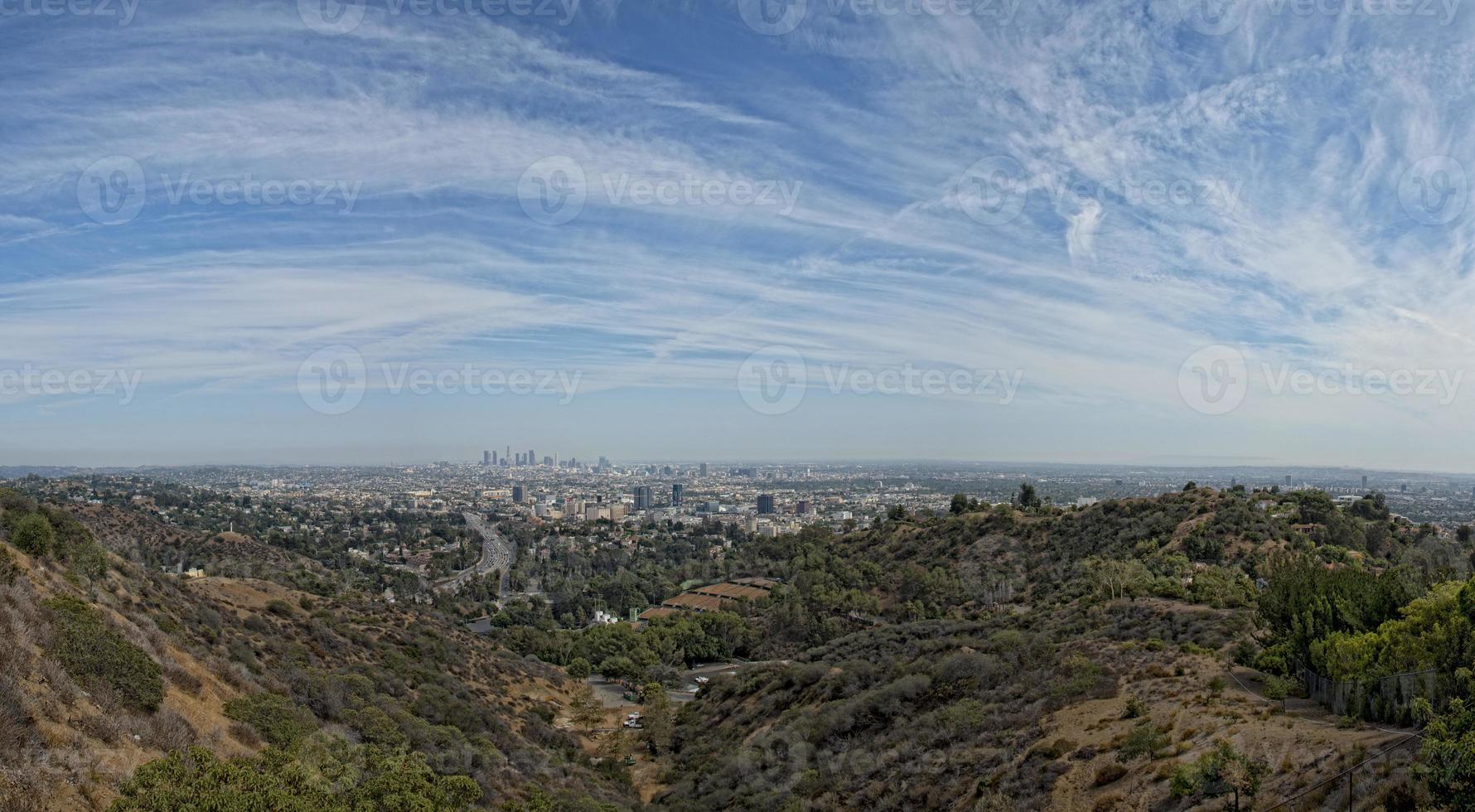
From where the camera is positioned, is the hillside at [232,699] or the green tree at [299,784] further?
the hillside at [232,699]

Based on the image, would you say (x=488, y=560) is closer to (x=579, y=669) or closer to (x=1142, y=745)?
(x=579, y=669)

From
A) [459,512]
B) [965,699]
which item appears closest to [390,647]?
[965,699]

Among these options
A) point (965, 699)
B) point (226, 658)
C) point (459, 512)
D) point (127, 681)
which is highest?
point (127, 681)

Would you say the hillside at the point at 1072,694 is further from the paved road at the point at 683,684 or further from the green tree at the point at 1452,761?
the paved road at the point at 683,684

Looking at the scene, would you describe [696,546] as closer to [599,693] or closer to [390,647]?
[599,693]

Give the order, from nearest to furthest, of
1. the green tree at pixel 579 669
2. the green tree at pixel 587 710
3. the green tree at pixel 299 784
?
the green tree at pixel 299 784, the green tree at pixel 587 710, the green tree at pixel 579 669

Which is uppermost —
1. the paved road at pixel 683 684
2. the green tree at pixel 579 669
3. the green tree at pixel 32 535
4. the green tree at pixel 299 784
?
the green tree at pixel 32 535

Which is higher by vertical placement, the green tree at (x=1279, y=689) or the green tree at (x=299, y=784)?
the green tree at (x=299, y=784)

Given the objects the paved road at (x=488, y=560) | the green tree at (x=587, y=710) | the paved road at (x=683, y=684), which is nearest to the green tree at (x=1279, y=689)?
the paved road at (x=683, y=684)
